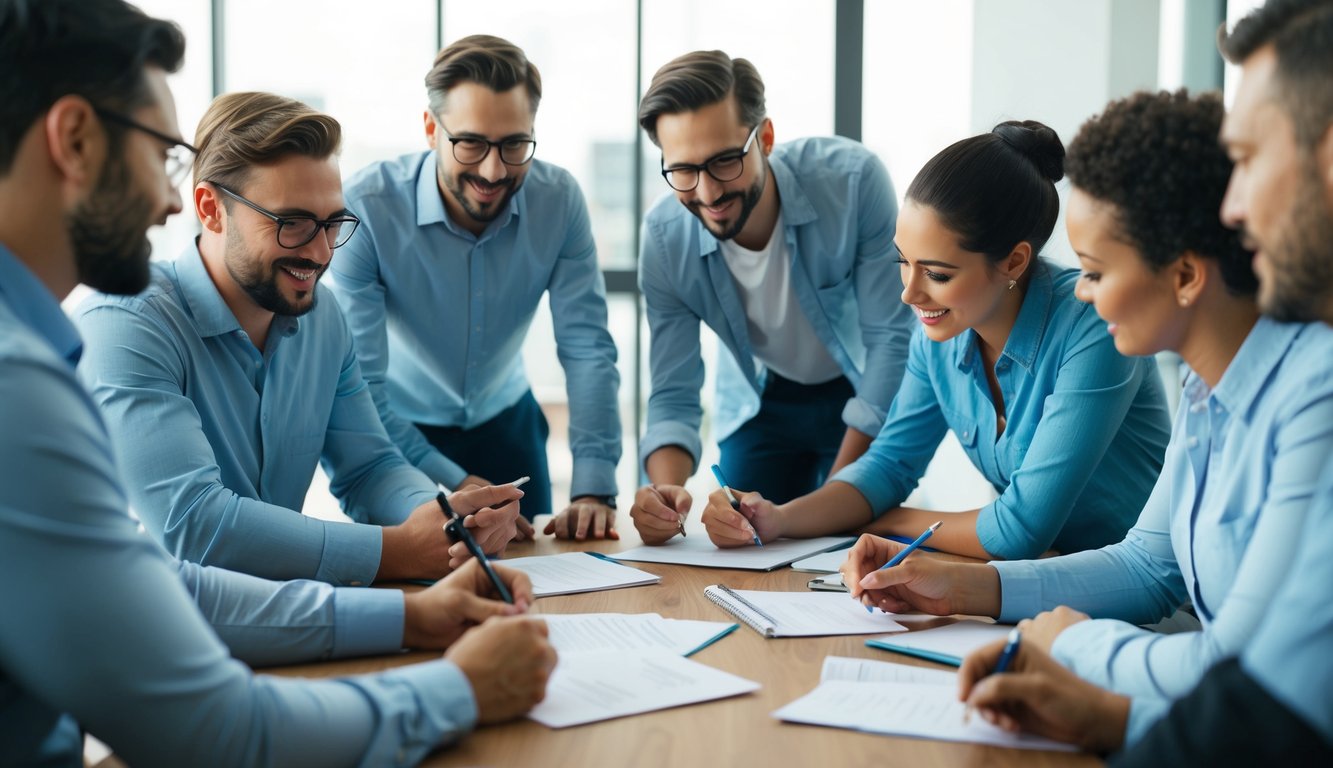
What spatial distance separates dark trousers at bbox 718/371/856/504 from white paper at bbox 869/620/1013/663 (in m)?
→ 1.56

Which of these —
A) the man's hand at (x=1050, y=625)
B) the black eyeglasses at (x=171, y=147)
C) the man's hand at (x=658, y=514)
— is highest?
the black eyeglasses at (x=171, y=147)

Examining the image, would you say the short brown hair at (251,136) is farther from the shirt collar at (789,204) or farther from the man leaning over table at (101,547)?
the shirt collar at (789,204)

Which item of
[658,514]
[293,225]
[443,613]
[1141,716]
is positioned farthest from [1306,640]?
[293,225]

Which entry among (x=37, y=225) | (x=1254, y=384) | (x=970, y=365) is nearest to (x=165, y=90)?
(x=37, y=225)

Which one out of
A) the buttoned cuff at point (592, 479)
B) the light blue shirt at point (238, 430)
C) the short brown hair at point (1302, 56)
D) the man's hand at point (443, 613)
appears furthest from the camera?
the buttoned cuff at point (592, 479)

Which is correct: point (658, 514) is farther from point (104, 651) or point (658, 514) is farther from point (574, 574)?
point (104, 651)

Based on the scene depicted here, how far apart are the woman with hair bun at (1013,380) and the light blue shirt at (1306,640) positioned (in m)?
0.97

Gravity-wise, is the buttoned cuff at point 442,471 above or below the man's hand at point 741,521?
below

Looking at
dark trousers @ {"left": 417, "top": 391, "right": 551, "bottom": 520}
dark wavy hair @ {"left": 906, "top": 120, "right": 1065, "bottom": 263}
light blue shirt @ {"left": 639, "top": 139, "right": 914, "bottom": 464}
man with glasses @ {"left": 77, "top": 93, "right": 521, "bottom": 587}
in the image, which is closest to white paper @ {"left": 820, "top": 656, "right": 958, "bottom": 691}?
man with glasses @ {"left": 77, "top": 93, "right": 521, "bottom": 587}

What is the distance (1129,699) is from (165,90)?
1.25m

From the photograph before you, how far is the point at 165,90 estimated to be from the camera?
1.27 m

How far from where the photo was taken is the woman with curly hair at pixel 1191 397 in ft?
3.92

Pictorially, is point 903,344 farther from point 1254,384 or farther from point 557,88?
point 557,88

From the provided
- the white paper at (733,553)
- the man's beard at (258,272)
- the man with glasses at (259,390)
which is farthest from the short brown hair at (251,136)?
the white paper at (733,553)
